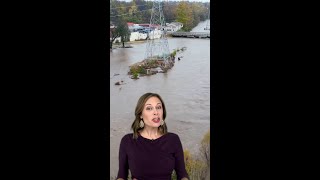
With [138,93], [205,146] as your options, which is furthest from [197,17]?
[205,146]

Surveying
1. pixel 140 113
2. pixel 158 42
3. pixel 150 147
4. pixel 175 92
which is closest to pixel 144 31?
pixel 158 42

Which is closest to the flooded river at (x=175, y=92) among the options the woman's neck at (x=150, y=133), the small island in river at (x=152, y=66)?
the small island in river at (x=152, y=66)

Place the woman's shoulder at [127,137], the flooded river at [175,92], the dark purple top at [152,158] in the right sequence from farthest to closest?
the flooded river at [175,92]
the woman's shoulder at [127,137]
the dark purple top at [152,158]

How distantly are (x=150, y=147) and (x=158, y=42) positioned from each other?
95cm

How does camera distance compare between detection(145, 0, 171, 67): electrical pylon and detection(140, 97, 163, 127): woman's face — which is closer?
detection(140, 97, 163, 127): woman's face

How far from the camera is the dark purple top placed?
3705 millimetres

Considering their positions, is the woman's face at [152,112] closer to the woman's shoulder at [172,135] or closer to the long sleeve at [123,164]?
the woman's shoulder at [172,135]

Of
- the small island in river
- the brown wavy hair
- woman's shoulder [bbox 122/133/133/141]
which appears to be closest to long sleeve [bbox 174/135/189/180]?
the brown wavy hair

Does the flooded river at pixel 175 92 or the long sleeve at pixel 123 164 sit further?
the flooded river at pixel 175 92

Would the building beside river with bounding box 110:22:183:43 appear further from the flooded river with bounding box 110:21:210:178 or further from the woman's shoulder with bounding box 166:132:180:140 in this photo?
the woman's shoulder with bounding box 166:132:180:140

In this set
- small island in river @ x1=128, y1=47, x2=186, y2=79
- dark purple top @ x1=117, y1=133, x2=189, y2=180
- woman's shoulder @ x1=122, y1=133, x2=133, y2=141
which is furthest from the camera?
small island in river @ x1=128, y1=47, x2=186, y2=79

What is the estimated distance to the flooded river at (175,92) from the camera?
13.0 feet

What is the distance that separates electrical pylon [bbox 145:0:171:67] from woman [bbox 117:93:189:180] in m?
0.47
